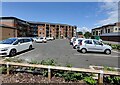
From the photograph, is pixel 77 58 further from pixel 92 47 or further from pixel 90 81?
pixel 90 81

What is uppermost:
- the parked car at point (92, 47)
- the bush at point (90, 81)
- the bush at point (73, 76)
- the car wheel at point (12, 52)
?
the parked car at point (92, 47)

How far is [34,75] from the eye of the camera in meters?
5.78

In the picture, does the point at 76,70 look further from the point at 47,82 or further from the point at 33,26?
the point at 33,26

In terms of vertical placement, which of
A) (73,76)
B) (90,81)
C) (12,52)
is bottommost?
(90,81)

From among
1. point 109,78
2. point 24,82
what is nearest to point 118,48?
point 109,78

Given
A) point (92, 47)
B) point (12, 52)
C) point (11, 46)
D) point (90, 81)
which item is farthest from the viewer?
point (92, 47)

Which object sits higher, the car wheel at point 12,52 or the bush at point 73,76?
the car wheel at point 12,52

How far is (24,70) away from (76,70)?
238 centimetres

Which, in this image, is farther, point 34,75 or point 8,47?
point 8,47

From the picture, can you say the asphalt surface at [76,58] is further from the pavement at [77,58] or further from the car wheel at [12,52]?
the car wheel at [12,52]

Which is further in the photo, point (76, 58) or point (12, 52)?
point (12, 52)

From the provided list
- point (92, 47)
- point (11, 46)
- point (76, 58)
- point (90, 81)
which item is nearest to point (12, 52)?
point (11, 46)

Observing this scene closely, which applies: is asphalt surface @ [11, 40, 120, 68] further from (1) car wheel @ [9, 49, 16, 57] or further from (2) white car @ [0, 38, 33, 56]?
(2) white car @ [0, 38, 33, 56]

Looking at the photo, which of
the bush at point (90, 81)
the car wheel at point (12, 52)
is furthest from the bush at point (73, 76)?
the car wheel at point (12, 52)
